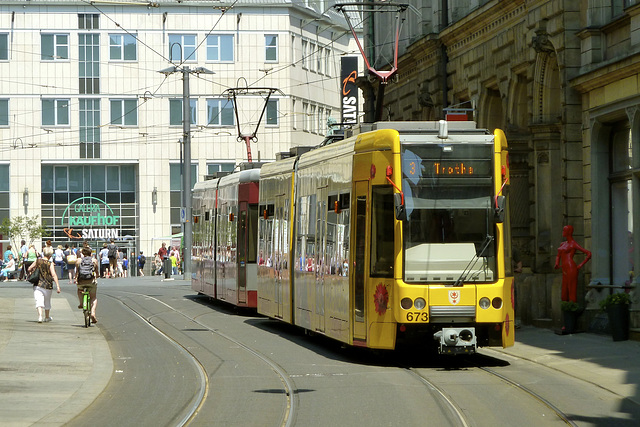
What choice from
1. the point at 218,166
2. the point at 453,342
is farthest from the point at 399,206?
the point at 218,166

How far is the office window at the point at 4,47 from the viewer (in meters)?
73.2

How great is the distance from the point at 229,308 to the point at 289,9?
4572cm

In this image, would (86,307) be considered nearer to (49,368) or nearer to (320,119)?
(49,368)

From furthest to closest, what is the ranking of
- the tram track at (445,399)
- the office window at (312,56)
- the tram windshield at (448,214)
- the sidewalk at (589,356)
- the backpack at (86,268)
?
the office window at (312,56)
the backpack at (86,268)
the tram windshield at (448,214)
the sidewalk at (589,356)
the tram track at (445,399)

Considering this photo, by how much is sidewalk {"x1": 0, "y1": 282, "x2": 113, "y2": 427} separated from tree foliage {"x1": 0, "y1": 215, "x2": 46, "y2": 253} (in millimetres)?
42453

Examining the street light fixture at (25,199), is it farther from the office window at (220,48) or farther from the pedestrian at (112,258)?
the pedestrian at (112,258)

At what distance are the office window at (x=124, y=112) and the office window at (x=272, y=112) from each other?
26.2 feet

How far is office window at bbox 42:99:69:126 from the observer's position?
73.9 m

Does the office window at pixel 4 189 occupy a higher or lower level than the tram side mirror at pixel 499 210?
higher

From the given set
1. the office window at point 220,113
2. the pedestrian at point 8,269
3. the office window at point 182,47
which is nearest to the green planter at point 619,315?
the pedestrian at point 8,269

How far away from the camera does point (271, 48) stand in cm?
7469

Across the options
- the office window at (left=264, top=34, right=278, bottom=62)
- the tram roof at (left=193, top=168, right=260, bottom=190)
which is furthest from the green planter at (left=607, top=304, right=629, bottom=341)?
the office window at (left=264, top=34, right=278, bottom=62)

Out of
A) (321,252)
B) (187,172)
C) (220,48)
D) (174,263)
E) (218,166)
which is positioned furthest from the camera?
(218,166)

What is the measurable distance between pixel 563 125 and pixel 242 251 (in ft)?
25.2
